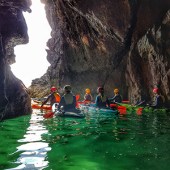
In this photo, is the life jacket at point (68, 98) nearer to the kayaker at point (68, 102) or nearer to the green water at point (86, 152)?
the kayaker at point (68, 102)

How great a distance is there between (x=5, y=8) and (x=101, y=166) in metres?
11.4

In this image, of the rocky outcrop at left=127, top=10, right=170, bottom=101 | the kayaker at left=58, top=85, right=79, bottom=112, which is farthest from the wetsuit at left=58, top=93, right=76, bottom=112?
the rocky outcrop at left=127, top=10, right=170, bottom=101

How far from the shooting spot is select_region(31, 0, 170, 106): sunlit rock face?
18766mm

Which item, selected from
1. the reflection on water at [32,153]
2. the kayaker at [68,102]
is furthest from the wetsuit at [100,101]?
the reflection on water at [32,153]

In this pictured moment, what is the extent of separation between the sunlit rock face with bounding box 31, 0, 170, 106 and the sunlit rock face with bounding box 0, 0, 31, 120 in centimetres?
862

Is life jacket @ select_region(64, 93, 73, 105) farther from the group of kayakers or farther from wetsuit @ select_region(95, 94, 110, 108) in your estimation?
wetsuit @ select_region(95, 94, 110, 108)

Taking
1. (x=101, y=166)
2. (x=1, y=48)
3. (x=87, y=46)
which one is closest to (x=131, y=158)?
(x=101, y=166)

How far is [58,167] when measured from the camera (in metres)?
4.25

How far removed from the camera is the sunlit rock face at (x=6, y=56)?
1223 centimetres

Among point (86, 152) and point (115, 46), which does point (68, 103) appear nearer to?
point (86, 152)

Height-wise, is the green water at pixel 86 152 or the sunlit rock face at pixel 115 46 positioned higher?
the sunlit rock face at pixel 115 46

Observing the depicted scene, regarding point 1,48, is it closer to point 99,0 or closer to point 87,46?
point 99,0

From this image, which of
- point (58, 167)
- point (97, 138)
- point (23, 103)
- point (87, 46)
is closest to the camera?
point (58, 167)

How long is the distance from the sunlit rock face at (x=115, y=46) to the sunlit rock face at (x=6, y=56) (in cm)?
862
